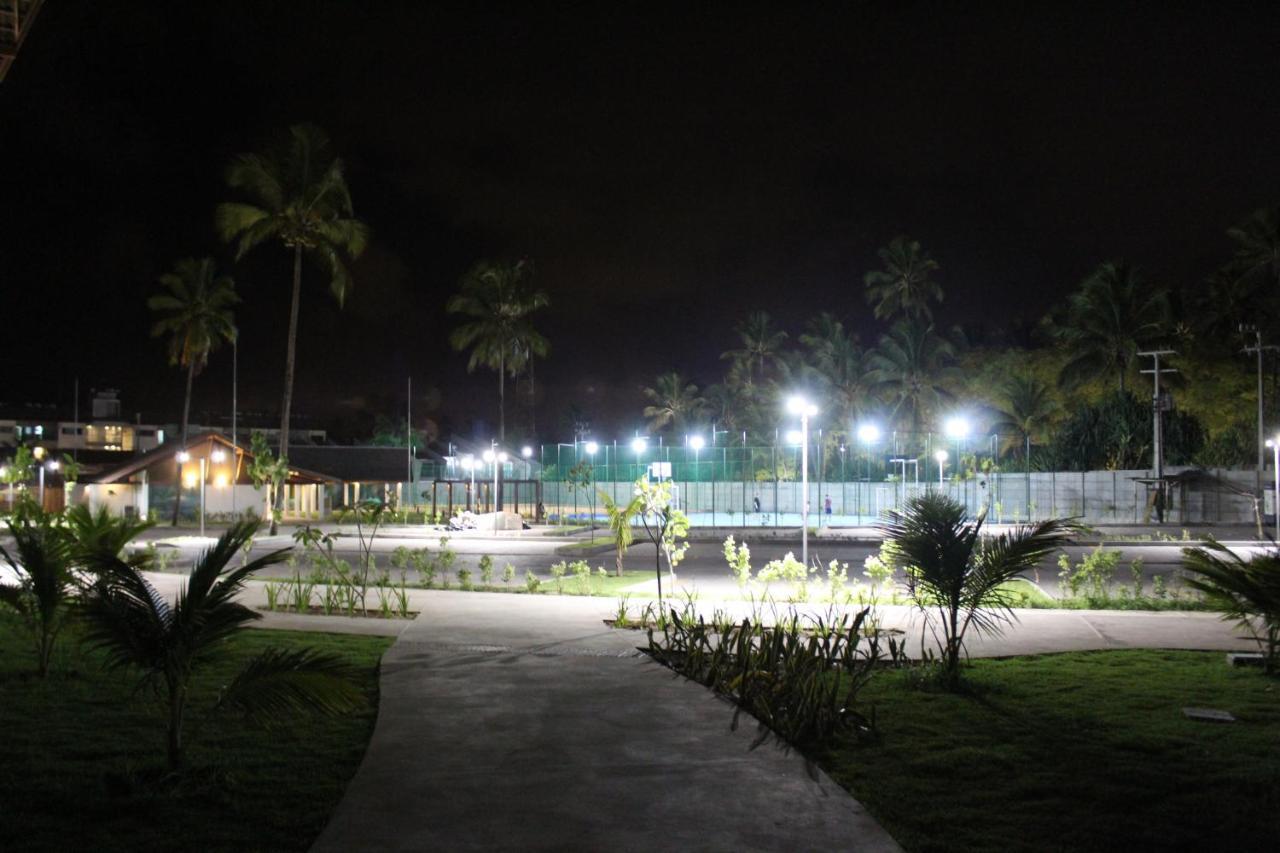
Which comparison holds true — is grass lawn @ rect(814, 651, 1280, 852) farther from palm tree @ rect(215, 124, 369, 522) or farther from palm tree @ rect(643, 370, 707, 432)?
palm tree @ rect(643, 370, 707, 432)

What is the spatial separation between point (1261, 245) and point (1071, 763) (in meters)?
56.1

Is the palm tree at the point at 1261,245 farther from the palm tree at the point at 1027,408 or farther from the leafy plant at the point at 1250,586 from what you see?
the leafy plant at the point at 1250,586

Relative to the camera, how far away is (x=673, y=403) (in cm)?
9762

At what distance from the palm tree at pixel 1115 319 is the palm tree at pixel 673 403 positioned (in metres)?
43.3

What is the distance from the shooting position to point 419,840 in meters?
5.48

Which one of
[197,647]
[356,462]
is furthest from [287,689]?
[356,462]

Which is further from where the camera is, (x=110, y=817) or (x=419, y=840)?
(x=110, y=817)

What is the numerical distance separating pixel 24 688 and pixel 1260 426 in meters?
42.0

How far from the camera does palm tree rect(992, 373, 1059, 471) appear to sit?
61.0 meters

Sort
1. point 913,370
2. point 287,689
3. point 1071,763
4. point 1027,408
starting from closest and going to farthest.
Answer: point 287,689 → point 1071,763 → point 1027,408 → point 913,370

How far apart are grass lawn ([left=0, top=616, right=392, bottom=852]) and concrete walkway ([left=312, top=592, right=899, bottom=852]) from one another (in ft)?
0.99

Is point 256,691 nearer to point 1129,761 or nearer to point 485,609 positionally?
point 1129,761

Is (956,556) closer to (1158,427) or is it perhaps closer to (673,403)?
(1158,427)

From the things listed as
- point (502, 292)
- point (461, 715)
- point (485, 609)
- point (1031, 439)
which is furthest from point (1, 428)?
point (461, 715)
